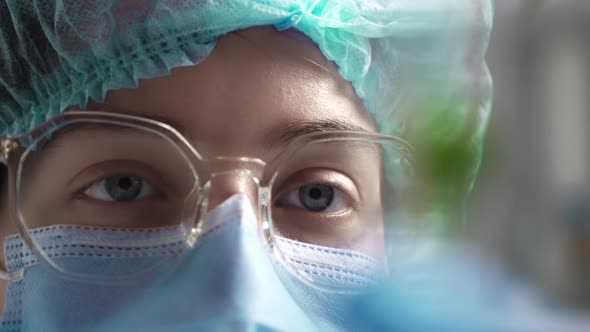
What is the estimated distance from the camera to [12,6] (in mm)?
918

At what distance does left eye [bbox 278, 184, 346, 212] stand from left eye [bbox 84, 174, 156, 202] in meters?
0.20

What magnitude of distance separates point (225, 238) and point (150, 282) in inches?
4.5

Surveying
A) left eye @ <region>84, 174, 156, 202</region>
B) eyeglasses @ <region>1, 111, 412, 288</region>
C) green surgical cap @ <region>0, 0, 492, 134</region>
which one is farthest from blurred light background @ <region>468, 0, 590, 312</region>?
left eye @ <region>84, 174, 156, 202</region>

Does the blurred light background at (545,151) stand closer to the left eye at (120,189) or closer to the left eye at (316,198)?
the left eye at (316,198)

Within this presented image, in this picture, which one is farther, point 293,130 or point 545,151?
point 545,151

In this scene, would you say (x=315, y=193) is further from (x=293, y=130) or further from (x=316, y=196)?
(x=293, y=130)

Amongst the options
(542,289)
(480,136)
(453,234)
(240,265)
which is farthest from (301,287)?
(542,289)

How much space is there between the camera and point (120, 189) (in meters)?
0.89

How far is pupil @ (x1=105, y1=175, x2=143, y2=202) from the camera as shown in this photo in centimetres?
89

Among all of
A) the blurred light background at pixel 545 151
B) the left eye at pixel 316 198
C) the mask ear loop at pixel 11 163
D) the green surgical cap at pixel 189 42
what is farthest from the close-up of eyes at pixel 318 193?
the blurred light background at pixel 545 151

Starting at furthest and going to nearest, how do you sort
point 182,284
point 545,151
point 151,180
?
point 545,151 → point 151,180 → point 182,284

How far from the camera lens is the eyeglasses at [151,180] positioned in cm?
86

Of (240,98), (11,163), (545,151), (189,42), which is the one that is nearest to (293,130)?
(240,98)

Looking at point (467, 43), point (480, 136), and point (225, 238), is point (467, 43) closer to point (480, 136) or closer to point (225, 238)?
point (480, 136)
